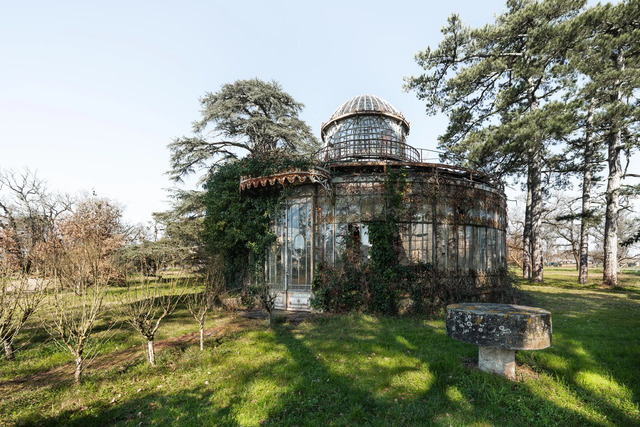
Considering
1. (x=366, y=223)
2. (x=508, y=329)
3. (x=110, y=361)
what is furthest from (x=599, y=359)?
(x=110, y=361)

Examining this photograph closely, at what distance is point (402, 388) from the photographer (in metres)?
4.93

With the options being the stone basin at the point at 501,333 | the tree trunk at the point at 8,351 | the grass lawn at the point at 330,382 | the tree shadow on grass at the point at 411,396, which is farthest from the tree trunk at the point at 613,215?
the tree trunk at the point at 8,351

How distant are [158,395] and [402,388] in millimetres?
4341

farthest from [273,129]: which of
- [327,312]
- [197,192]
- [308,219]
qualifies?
[327,312]

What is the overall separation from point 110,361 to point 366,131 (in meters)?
15.2

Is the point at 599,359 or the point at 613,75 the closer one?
the point at 599,359

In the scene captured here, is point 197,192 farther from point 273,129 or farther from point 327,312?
point 327,312

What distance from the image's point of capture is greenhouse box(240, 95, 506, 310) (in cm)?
1096

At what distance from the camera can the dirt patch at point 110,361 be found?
5.52 m

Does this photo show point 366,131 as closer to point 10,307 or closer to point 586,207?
point 10,307

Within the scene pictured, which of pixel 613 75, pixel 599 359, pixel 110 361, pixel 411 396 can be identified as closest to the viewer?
pixel 411 396

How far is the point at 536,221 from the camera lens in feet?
67.9

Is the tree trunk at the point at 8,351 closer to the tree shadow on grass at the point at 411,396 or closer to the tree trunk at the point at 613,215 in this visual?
the tree shadow on grass at the point at 411,396

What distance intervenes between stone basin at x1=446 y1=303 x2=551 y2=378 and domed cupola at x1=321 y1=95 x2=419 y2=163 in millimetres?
10607
